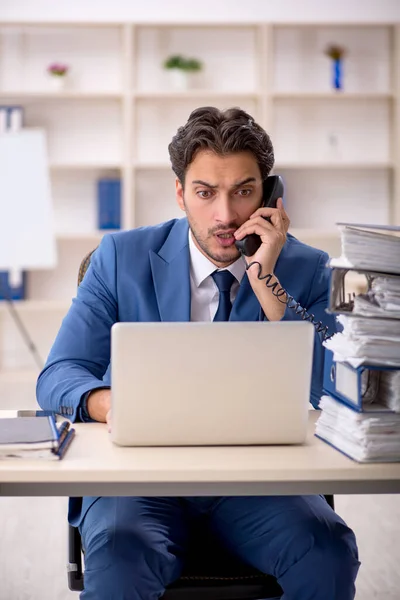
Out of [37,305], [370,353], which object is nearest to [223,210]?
[370,353]

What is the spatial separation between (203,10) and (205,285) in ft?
14.0

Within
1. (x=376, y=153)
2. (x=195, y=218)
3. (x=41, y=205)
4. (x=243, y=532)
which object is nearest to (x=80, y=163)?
(x=41, y=205)

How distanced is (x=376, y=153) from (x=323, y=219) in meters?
0.58

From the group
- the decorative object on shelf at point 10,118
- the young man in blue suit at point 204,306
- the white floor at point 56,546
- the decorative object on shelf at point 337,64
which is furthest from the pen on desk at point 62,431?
the decorative object on shelf at point 337,64

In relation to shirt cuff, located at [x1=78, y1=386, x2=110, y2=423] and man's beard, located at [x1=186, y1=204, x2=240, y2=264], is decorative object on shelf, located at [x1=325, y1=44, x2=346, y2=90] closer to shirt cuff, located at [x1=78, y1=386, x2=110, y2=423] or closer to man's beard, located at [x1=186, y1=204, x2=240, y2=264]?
man's beard, located at [x1=186, y1=204, x2=240, y2=264]

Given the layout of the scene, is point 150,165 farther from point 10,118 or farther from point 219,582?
point 219,582

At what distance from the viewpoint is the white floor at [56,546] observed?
2.65m

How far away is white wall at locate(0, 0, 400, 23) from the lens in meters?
5.79

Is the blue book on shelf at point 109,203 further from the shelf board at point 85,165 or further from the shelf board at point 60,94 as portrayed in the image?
the shelf board at point 60,94

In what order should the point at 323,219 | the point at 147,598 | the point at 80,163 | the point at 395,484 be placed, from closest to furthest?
1. the point at 395,484
2. the point at 147,598
3. the point at 80,163
4. the point at 323,219

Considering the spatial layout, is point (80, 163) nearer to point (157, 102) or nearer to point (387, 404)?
point (157, 102)

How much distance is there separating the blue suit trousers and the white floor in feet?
3.53

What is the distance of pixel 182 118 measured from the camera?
5969 mm

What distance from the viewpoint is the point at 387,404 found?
1.40 metres
